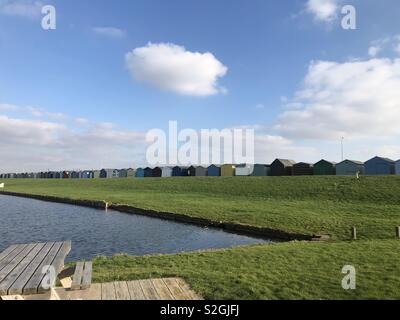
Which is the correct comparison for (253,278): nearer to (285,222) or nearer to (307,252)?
(307,252)

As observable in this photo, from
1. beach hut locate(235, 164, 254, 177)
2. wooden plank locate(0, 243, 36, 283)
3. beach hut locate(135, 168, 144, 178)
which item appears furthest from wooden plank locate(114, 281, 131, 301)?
beach hut locate(135, 168, 144, 178)

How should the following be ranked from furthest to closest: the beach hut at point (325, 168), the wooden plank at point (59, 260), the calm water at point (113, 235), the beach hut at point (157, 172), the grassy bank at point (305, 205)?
the beach hut at point (157, 172) < the beach hut at point (325, 168) < the grassy bank at point (305, 205) < the calm water at point (113, 235) < the wooden plank at point (59, 260)

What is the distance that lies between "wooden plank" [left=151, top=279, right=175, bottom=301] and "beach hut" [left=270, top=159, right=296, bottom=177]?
7083 cm

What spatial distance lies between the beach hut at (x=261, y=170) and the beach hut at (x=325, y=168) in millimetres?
11516

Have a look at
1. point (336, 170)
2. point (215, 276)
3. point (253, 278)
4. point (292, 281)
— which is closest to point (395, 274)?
point (292, 281)

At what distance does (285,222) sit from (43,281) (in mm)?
23020

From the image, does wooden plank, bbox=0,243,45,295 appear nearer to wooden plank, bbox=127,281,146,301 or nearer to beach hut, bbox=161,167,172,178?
wooden plank, bbox=127,281,146,301

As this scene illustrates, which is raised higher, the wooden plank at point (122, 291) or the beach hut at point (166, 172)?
the beach hut at point (166, 172)

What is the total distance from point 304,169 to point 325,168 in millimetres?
4571

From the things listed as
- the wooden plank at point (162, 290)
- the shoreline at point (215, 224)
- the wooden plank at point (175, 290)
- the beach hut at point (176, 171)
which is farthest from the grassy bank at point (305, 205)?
the beach hut at point (176, 171)

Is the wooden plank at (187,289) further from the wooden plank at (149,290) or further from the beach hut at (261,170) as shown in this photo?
the beach hut at (261,170)

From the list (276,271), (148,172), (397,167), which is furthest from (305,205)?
(148,172)

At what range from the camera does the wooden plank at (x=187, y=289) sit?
8406mm

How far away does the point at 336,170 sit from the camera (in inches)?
2803
